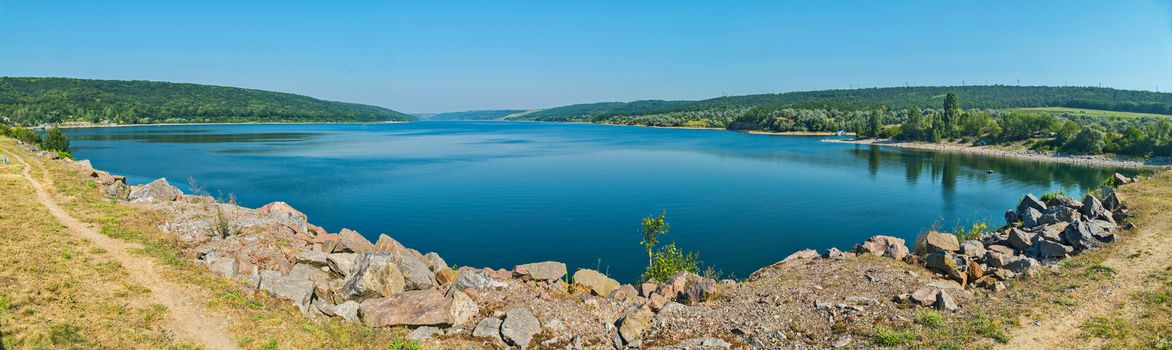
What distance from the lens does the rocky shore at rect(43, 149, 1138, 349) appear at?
42.2ft

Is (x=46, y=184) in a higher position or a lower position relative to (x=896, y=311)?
higher

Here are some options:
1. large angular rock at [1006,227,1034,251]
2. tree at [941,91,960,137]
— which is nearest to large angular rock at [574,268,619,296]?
large angular rock at [1006,227,1034,251]

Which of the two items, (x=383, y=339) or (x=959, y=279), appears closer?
(x=383, y=339)

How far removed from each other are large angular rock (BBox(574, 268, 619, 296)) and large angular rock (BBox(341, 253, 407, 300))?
18.3 ft

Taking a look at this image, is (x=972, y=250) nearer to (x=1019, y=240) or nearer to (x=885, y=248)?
(x=1019, y=240)

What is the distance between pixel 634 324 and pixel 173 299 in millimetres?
10194

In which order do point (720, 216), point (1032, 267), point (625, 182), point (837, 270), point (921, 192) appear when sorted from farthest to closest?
point (625, 182), point (921, 192), point (720, 216), point (837, 270), point (1032, 267)

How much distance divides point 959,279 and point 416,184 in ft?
151

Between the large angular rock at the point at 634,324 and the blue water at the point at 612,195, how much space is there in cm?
1239

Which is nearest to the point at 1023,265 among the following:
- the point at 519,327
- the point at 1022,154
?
the point at 519,327

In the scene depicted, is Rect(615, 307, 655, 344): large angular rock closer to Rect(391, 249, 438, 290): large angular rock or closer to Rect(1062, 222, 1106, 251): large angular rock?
Rect(391, 249, 438, 290): large angular rock

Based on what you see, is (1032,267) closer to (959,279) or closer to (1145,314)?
(959,279)

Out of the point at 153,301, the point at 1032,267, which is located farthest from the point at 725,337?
the point at 153,301

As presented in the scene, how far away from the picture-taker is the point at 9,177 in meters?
24.6
